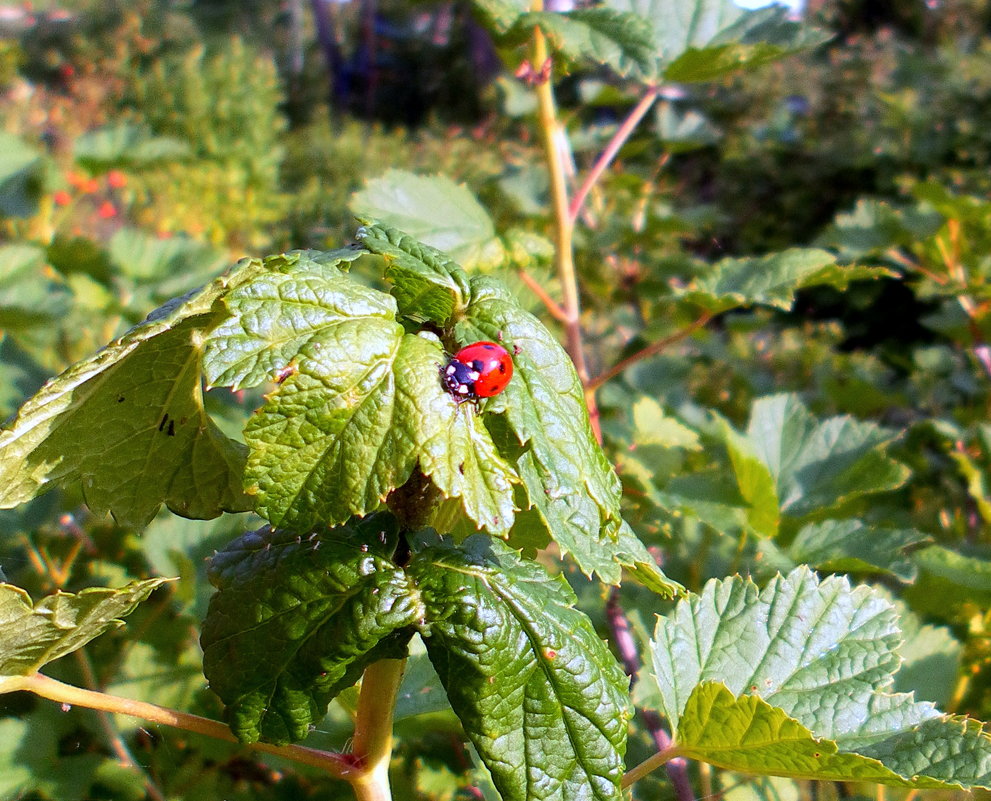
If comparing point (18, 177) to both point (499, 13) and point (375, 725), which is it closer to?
point (499, 13)

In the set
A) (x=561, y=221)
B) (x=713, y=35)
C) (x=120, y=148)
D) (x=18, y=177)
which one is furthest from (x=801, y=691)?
(x=120, y=148)

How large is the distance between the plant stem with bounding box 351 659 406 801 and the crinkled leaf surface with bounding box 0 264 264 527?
163 millimetres

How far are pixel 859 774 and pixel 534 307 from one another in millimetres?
1100

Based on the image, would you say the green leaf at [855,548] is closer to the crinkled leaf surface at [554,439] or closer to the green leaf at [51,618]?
the crinkled leaf surface at [554,439]

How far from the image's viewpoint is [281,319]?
0.50 metres

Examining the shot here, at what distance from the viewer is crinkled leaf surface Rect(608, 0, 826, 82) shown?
4.65 ft

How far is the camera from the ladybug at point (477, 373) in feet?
1.64

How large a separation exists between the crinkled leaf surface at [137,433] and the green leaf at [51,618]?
0.08 metres

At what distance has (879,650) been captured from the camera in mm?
793

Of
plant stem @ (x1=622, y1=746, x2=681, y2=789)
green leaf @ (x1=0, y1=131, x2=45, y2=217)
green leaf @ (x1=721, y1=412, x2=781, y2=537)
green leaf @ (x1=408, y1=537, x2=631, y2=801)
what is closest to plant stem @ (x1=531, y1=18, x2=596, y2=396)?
green leaf @ (x1=721, y1=412, x2=781, y2=537)

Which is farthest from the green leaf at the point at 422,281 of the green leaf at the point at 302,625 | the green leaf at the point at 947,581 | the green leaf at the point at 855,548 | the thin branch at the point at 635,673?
the green leaf at the point at 947,581

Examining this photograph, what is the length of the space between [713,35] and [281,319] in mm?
1397

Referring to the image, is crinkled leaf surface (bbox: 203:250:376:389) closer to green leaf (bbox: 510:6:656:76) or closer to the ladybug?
the ladybug

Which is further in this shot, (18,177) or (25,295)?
(18,177)
